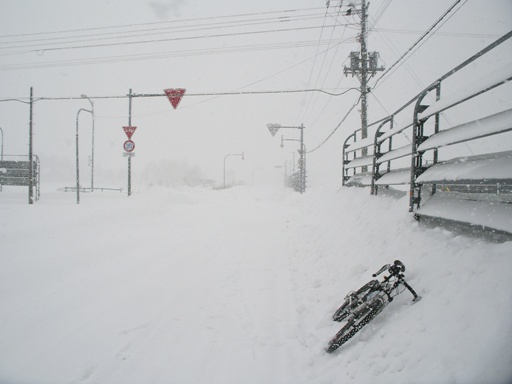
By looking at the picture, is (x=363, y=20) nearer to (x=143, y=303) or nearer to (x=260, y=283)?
(x=260, y=283)

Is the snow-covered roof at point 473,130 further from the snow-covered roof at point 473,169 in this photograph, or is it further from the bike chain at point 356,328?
the bike chain at point 356,328

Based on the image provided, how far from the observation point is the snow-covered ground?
2.36 m

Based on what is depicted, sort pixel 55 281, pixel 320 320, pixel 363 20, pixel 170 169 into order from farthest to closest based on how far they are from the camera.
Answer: pixel 170 169
pixel 363 20
pixel 55 281
pixel 320 320

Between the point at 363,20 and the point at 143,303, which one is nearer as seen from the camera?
the point at 143,303

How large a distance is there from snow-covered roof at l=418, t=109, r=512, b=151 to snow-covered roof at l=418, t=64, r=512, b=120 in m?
0.34

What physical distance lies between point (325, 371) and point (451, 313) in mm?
1442

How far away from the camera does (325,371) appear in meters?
2.88

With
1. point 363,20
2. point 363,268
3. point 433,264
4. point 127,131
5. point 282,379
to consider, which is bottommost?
point 282,379

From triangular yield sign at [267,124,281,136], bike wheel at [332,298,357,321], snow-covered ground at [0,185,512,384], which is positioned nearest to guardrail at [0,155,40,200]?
snow-covered ground at [0,185,512,384]

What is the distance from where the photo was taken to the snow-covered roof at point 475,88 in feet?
9.30

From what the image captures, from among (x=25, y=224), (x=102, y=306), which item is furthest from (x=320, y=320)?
(x=25, y=224)

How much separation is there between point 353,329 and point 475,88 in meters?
3.35

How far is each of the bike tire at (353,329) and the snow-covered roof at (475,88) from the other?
285cm

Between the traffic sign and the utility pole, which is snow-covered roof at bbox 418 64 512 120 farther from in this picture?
the traffic sign
